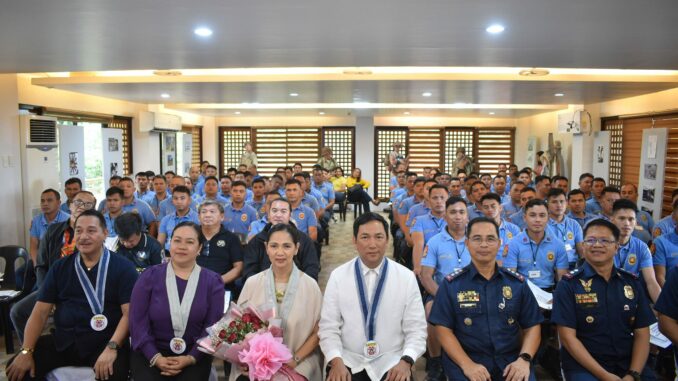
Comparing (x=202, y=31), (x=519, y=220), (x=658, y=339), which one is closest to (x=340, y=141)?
(x=519, y=220)

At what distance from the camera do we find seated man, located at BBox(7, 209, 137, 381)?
9.66 ft

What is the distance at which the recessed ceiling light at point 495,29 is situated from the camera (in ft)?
14.1

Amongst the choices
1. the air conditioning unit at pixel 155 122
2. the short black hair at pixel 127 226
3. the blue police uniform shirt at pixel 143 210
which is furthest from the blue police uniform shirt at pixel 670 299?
the air conditioning unit at pixel 155 122

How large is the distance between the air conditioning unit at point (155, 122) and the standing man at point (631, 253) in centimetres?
963

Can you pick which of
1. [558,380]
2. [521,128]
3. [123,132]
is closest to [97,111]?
[123,132]

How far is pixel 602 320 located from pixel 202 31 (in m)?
3.81

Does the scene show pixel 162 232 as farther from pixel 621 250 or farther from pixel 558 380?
pixel 621 250

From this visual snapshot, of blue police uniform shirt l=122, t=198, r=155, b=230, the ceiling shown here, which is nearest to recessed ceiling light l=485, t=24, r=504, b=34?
the ceiling

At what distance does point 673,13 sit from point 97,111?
30.3 ft

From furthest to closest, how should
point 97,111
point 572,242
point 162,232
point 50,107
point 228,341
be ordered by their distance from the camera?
point 97,111 < point 50,107 < point 162,232 < point 572,242 < point 228,341

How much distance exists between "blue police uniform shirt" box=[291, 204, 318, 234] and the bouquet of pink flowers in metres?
3.15

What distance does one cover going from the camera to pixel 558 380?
12.8 feet

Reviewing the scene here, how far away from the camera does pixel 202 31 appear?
14.9 ft

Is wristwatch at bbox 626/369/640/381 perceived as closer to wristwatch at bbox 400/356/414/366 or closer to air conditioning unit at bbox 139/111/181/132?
wristwatch at bbox 400/356/414/366
